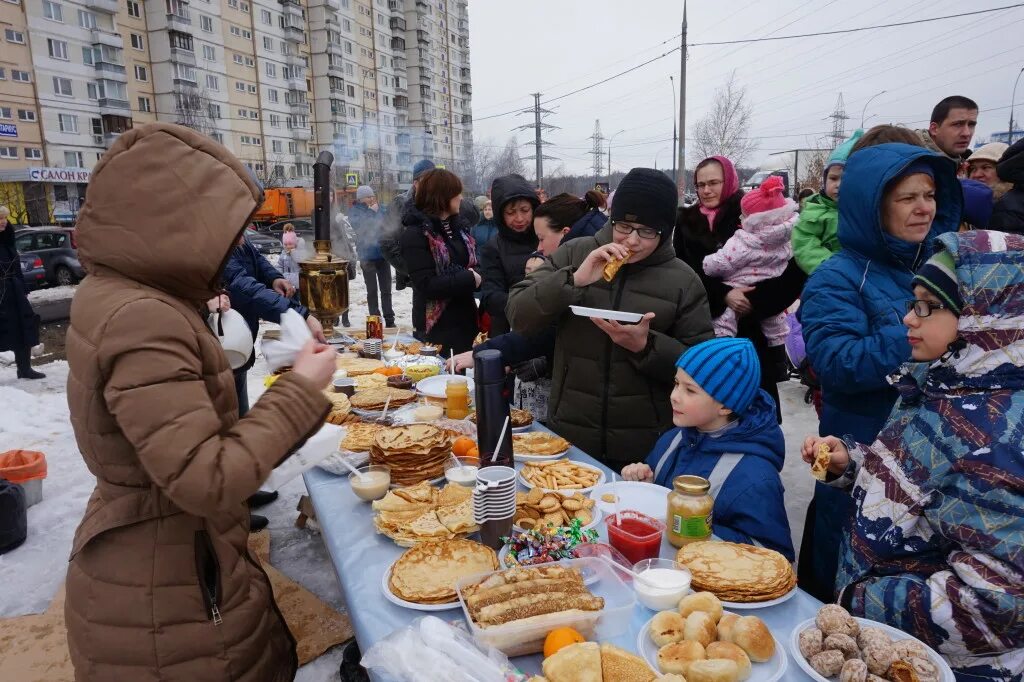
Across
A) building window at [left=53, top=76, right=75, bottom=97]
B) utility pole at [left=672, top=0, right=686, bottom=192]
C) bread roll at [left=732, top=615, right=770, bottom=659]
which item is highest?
building window at [left=53, top=76, right=75, bottom=97]

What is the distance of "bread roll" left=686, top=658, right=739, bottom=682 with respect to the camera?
3.84ft

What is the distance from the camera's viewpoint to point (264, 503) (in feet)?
14.3

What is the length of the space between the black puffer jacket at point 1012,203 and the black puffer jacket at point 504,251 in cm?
312

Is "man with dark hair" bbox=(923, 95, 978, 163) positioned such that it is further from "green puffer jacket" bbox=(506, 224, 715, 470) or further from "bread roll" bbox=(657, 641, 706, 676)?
"bread roll" bbox=(657, 641, 706, 676)

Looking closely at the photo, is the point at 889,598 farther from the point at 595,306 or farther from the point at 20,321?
the point at 20,321

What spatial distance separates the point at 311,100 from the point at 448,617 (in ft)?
190

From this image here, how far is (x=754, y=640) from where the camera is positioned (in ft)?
4.13

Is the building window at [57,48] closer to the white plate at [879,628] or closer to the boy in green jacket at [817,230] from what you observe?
the boy in green jacket at [817,230]

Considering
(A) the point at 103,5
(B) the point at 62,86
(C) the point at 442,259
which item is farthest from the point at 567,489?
(A) the point at 103,5

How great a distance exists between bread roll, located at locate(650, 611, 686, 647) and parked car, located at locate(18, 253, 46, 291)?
1947 centimetres

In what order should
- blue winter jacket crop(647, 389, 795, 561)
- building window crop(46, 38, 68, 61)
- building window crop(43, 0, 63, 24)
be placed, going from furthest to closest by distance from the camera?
building window crop(46, 38, 68, 61)
building window crop(43, 0, 63, 24)
blue winter jacket crop(647, 389, 795, 561)

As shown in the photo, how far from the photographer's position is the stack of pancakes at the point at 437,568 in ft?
5.04

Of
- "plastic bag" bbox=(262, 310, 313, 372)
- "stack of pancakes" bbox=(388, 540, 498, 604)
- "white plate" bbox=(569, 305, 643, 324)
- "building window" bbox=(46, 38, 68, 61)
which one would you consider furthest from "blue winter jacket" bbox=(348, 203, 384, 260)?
"building window" bbox=(46, 38, 68, 61)

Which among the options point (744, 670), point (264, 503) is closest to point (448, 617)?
point (744, 670)
